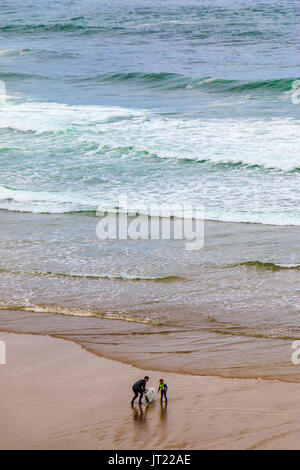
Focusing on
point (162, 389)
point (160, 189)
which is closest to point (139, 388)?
point (162, 389)

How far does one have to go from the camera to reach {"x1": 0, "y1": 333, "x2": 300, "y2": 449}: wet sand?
29.2 ft

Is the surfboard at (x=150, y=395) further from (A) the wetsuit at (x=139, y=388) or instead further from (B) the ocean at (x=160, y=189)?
(B) the ocean at (x=160, y=189)

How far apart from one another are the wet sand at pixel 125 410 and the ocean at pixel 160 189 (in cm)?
51

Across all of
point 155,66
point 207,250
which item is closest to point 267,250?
point 207,250

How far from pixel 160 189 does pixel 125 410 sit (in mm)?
10758

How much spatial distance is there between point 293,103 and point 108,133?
7.61 metres

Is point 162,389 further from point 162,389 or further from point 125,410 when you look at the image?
point 125,410

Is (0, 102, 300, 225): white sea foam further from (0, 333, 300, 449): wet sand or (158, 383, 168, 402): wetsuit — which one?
(158, 383, 168, 402): wetsuit

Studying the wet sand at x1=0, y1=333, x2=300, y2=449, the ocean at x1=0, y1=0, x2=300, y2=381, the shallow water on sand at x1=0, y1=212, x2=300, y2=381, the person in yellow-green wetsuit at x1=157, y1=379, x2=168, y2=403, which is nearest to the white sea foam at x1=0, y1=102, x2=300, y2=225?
the ocean at x1=0, y1=0, x2=300, y2=381

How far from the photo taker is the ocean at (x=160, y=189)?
39.3 ft

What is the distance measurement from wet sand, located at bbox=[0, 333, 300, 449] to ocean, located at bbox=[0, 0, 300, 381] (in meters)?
0.51

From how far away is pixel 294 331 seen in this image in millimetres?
11680

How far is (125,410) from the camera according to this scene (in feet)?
31.4

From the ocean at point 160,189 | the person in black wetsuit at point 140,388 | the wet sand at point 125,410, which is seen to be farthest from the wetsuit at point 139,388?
the ocean at point 160,189
